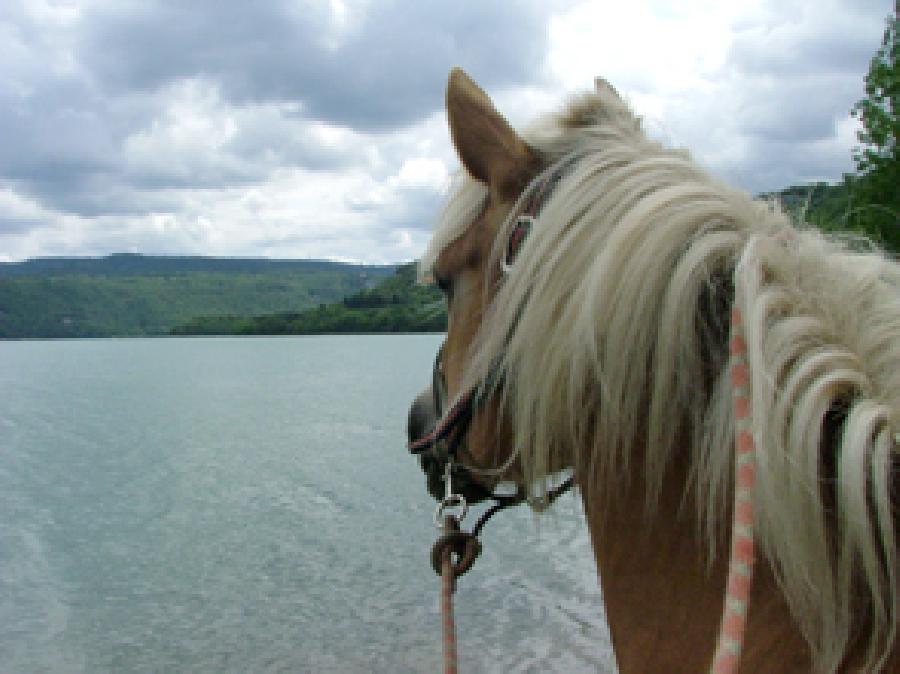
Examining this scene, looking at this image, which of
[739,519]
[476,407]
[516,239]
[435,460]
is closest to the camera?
[739,519]

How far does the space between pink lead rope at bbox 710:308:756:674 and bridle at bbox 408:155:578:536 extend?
65 cm

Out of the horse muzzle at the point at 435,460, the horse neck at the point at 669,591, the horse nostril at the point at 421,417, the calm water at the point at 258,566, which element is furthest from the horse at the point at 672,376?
the calm water at the point at 258,566

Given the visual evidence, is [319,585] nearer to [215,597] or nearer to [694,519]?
[215,597]

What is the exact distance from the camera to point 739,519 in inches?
54.2

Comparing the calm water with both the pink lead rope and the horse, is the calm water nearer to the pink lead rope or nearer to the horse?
the horse

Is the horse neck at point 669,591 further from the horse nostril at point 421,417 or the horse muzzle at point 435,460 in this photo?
the horse nostril at point 421,417

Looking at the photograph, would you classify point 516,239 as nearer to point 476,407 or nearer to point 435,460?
point 476,407

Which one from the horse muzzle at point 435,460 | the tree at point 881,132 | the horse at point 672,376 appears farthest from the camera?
the tree at point 881,132

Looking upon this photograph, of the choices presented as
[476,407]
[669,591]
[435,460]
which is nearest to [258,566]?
[435,460]

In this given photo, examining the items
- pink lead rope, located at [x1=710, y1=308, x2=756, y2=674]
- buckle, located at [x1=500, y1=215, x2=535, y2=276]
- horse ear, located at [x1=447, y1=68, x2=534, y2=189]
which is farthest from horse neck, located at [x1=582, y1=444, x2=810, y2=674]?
horse ear, located at [x1=447, y1=68, x2=534, y2=189]

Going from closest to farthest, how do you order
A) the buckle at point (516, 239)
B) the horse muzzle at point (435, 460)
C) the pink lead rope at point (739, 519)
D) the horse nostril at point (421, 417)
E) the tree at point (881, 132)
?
the pink lead rope at point (739, 519) < the buckle at point (516, 239) < the horse muzzle at point (435, 460) < the horse nostril at point (421, 417) < the tree at point (881, 132)

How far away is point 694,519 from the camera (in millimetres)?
1718

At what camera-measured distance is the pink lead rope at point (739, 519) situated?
4.26 ft

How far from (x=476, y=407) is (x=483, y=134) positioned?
2.40 ft
